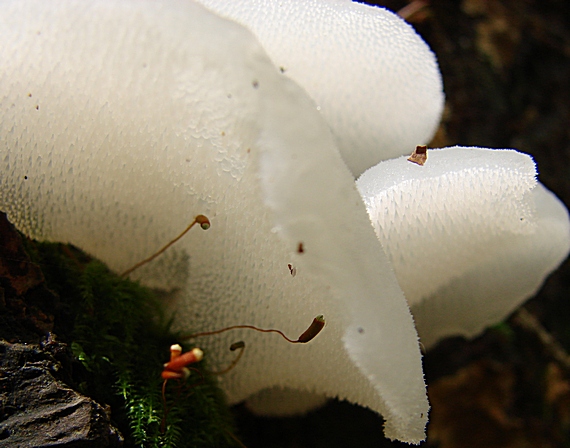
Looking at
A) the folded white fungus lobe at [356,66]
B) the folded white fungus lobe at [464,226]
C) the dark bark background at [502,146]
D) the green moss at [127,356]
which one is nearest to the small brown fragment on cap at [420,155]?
the folded white fungus lobe at [464,226]

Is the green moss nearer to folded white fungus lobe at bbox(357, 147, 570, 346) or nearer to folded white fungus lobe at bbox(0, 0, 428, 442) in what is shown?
folded white fungus lobe at bbox(0, 0, 428, 442)

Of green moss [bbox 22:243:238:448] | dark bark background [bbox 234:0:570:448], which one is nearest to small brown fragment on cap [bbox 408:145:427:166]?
green moss [bbox 22:243:238:448]

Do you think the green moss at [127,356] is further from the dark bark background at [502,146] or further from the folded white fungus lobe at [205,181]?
the dark bark background at [502,146]

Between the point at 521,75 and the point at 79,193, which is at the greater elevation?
the point at 79,193

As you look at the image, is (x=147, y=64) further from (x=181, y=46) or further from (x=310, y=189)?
(x=310, y=189)

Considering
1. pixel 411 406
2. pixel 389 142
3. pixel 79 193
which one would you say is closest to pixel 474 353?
pixel 389 142

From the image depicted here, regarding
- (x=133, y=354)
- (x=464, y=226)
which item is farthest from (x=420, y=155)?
(x=133, y=354)
